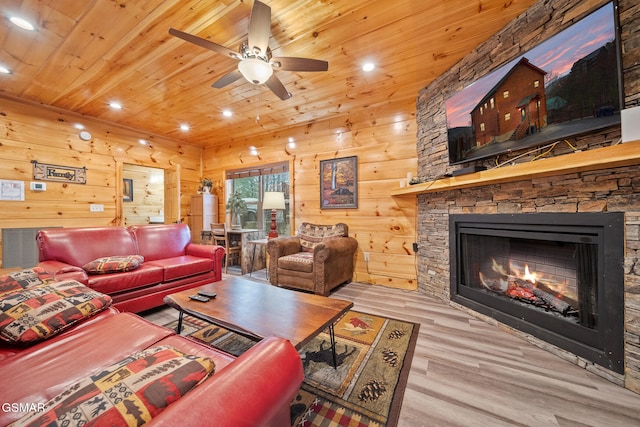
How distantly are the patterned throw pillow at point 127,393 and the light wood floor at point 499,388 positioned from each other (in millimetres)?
1164

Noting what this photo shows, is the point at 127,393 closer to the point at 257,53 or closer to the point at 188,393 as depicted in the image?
the point at 188,393

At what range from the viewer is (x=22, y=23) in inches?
81.0

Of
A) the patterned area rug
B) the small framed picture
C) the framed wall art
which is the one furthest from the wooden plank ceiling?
the patterned area rug

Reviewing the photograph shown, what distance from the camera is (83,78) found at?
289 cm

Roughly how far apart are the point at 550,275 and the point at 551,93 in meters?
1.40

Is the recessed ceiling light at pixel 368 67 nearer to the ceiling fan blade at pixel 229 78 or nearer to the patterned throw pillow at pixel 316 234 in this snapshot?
the ceiling fan blade at pixel 229 78

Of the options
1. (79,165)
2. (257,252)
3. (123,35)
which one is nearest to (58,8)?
(123,35)

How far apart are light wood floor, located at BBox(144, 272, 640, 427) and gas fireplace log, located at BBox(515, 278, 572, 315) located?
0.35m

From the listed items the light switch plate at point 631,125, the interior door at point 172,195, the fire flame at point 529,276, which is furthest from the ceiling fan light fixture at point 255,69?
the interior door at point 172,195

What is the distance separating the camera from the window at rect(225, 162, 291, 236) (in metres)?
4.64

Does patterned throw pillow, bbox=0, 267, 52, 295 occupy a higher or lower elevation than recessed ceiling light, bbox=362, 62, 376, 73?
lower

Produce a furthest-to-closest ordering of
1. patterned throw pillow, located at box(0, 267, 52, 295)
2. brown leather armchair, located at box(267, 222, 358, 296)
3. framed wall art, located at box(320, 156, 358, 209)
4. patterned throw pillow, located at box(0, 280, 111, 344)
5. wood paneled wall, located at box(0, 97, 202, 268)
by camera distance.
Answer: framed wall art, located at box(320, 156, 358, 209)
wood paneled wall, located at box(0, 97, 202, 268)
brown leather armchair, located at box(267, 222, 358, 296)
patterned throw pillow, located at box(0, 267, 52, 295)
patterned throw pillow, located at box(0, 280, 111, 344)

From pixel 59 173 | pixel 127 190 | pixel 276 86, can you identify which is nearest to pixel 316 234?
pixel 276 86

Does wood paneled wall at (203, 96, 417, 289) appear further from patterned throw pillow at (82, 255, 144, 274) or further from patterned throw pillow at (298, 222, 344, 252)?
patterned throw pillow at (82, 255, 144, 274)
